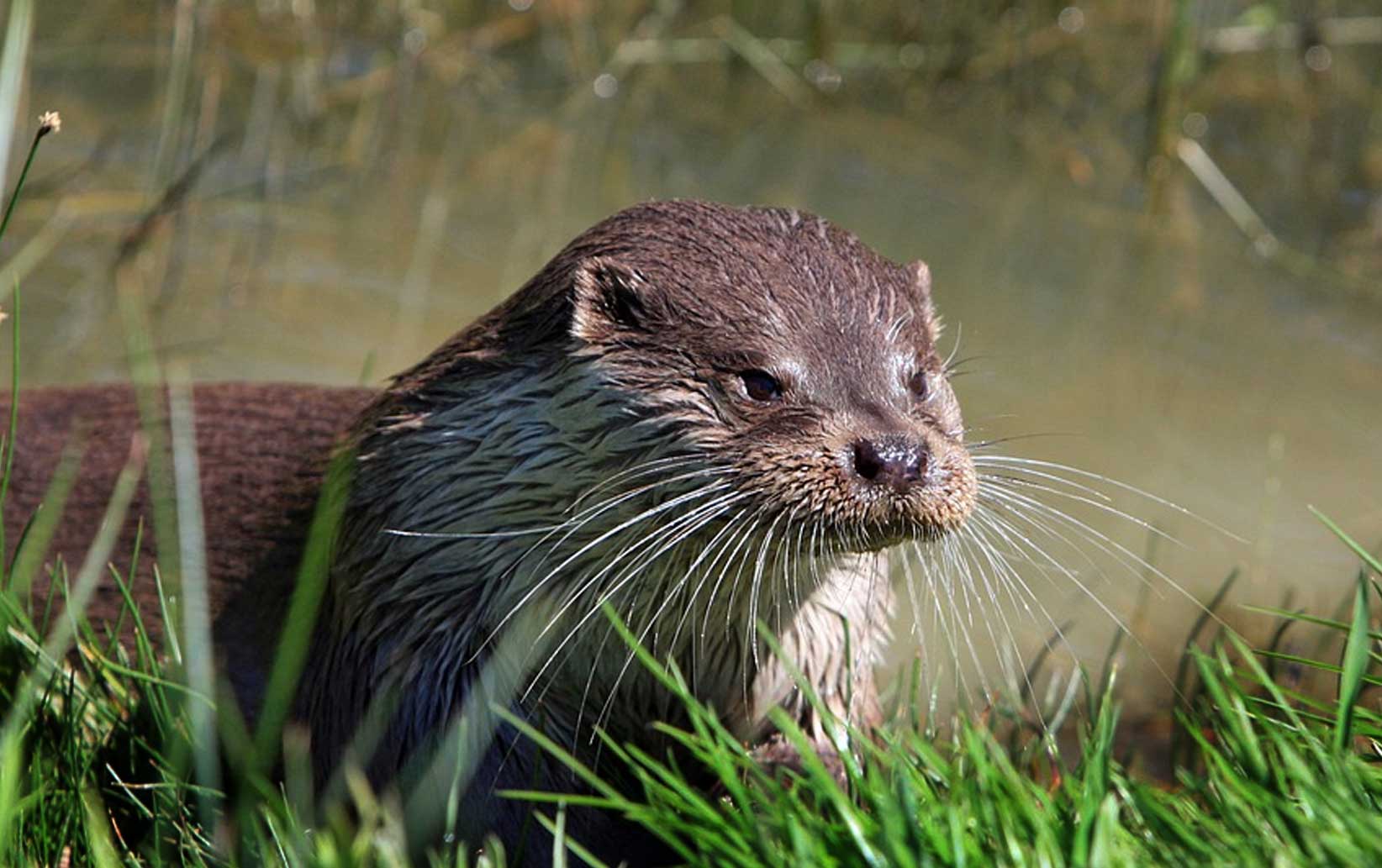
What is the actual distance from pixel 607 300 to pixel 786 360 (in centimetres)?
29

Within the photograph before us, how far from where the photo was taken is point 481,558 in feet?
8.51

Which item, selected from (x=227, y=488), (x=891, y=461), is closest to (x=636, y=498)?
(x=891, y=461)

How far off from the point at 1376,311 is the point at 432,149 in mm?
2962

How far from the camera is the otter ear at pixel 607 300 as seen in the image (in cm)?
256

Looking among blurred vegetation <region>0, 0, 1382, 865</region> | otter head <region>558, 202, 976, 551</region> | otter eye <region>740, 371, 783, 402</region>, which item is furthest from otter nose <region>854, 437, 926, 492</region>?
blurred vegetation <region>0, 0, 1382, 865</region>

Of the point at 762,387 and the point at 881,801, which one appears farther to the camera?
the point at 762,387

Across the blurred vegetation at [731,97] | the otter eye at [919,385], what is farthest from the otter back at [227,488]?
the blurred vegetation at [731,97]

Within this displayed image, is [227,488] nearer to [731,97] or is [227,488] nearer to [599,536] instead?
[599,536]

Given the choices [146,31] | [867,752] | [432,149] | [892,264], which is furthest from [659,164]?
A: [867,752]

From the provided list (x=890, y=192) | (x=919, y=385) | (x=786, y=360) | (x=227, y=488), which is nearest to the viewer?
(x=786, y=360)

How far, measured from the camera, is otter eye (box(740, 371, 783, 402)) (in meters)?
2.45

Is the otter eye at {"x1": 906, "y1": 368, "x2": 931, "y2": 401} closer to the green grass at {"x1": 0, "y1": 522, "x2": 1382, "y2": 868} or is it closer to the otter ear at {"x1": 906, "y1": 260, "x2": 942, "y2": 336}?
the otter ear at {"x1": 906, "y1": 260, "x2": 942, "y2": 336}

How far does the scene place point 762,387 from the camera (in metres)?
2.46

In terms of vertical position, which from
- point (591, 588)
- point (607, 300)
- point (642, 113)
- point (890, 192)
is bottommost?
point (591, 588)
